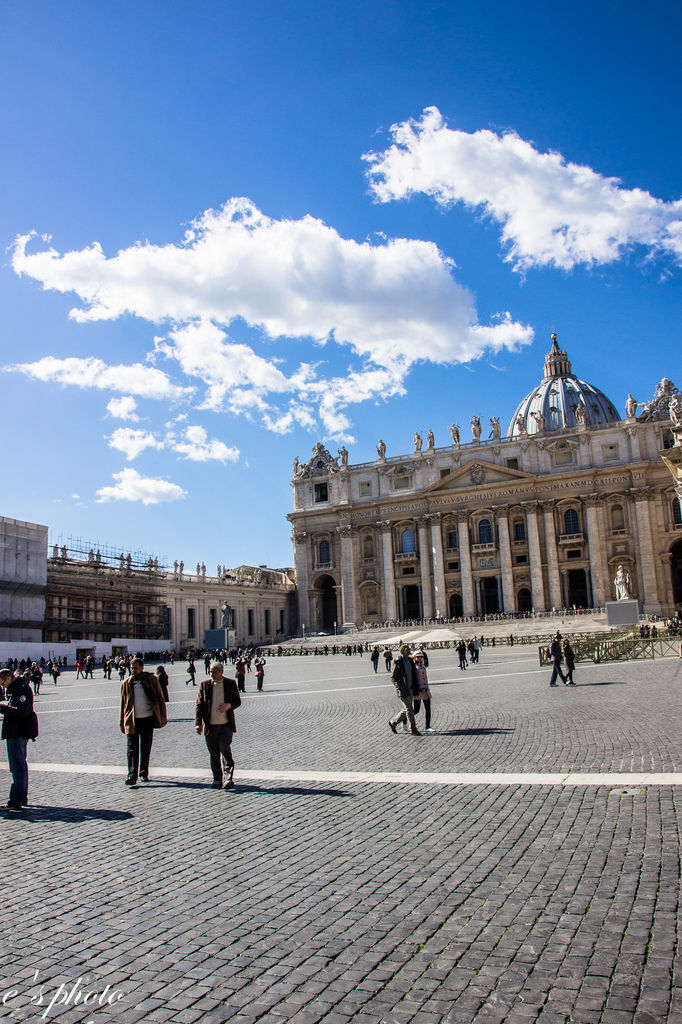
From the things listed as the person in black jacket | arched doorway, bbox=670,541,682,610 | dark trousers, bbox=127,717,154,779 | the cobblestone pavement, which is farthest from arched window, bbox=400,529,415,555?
the person in black jacket

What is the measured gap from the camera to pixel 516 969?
12.9 feet

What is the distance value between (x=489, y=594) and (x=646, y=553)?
14433 mm

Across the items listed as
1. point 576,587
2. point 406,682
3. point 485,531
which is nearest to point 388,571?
point 485,531

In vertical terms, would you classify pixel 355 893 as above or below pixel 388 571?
below

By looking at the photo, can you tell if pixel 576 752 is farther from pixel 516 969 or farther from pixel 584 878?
pixel 516 969

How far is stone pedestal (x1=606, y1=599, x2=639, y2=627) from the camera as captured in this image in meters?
34.9

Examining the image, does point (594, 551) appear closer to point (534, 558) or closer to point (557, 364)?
point (534, 558)

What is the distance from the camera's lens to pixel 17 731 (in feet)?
27.2

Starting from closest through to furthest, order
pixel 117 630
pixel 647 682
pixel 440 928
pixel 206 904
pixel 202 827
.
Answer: pixel 440 928 < pixel 206 904 < pixel 202 827 < pixel 647 682 < pixel 117 630

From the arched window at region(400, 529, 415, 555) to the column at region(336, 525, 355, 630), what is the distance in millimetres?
5087

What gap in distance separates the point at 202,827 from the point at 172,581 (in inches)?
2445

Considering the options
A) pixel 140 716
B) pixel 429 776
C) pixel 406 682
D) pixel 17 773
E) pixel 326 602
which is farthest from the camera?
pixel 326 602

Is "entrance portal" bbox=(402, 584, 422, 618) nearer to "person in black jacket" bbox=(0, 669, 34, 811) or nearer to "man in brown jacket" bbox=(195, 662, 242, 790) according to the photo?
"man in brown jacket" bbox=(195, 662, 242, 790)

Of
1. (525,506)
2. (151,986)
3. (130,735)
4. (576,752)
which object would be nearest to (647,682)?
(576,752)
